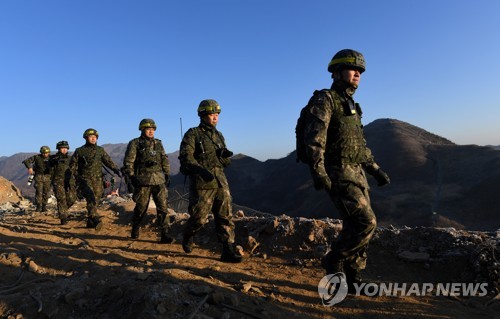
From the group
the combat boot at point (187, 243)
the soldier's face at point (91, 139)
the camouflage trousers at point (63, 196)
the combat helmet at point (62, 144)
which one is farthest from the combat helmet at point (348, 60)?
the combat helmet at point (62, 144)

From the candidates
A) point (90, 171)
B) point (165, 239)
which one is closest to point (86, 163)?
point (90, 171)

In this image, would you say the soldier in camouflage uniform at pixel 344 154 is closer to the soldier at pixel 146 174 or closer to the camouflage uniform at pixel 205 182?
the camouflage uniform at pixel 205 182

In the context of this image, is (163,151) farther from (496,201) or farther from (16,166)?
(16,166)

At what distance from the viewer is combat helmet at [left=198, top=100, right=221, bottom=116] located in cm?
568

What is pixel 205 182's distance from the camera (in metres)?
5.49

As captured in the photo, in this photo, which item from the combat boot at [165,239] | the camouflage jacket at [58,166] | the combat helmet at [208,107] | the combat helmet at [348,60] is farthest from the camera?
the camouflage jacket at [58,166]

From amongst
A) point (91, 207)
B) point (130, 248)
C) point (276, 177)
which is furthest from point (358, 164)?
point (276, 177)

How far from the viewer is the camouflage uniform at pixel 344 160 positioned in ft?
11.9

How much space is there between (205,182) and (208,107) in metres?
1.25

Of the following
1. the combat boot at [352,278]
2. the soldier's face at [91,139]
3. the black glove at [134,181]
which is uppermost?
the soldier's face at [91,139]

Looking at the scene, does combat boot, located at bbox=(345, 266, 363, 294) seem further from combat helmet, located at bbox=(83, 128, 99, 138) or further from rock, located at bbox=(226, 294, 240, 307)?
combat helmet, located at bbox=(83, 128, 99, 138)

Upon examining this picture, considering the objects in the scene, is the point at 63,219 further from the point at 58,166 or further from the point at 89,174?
the point at 58,166

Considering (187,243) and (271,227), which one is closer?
(187,243)

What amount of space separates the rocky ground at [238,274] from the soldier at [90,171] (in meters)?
0.89
